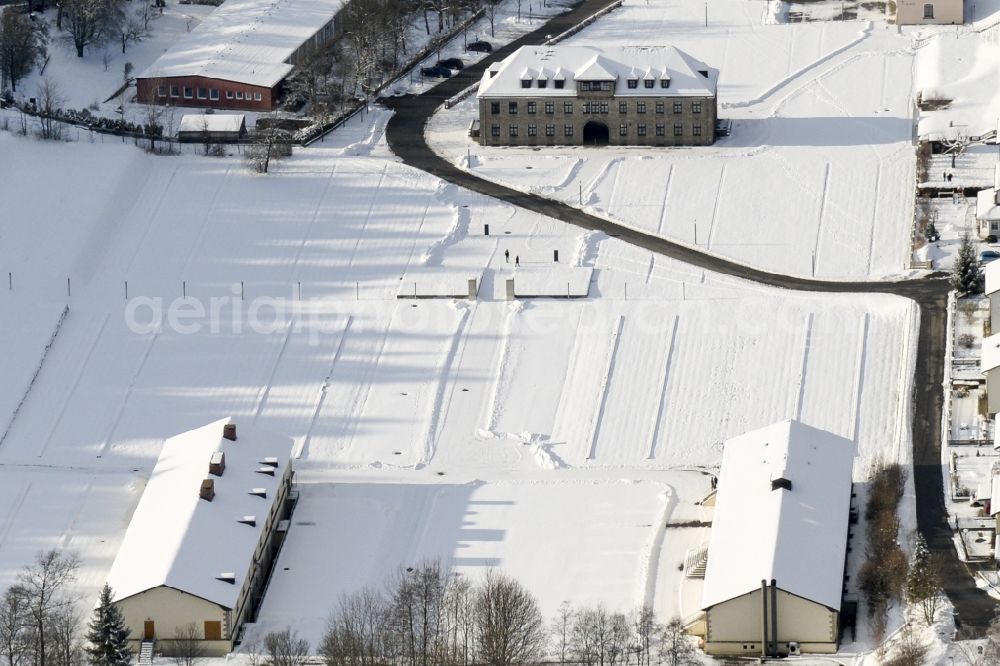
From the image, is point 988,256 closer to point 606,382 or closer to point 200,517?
point 606,382

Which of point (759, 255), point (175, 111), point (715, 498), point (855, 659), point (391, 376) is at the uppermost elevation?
point (175, 111)

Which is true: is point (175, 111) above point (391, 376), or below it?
above

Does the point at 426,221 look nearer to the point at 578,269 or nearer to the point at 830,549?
the point at 578,269

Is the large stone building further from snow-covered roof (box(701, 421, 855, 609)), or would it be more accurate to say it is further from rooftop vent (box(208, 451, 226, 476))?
rooftop vent (box(208, 451, 226, 476))

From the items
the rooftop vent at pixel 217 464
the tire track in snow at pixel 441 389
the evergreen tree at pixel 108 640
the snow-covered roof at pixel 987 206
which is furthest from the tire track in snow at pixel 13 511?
the snow-covered roof at pixel 987 206

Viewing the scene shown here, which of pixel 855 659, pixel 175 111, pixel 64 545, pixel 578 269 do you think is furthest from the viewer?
pixel 175 111

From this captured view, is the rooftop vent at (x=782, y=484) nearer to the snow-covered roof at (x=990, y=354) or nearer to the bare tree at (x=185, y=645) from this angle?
the snow-covered roof at (x=990, y=354)

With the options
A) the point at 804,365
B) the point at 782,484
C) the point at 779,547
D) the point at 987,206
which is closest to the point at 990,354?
the point at 804,365

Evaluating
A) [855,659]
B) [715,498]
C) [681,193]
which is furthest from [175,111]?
[855,659]
